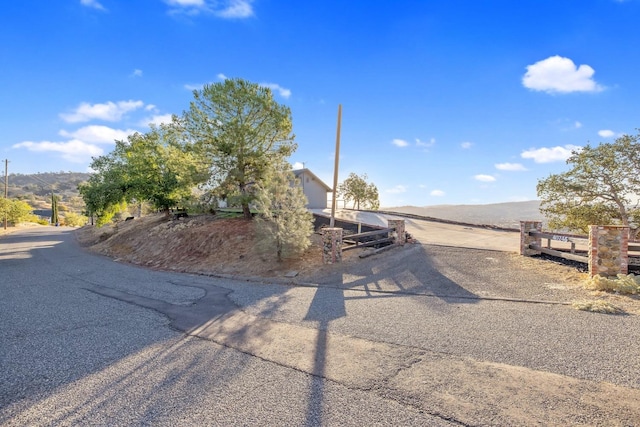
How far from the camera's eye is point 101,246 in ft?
73.7

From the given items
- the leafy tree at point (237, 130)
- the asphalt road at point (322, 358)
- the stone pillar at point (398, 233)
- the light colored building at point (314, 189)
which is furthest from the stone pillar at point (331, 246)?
the light colored building at point (314, 189)

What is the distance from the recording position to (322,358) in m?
4.57

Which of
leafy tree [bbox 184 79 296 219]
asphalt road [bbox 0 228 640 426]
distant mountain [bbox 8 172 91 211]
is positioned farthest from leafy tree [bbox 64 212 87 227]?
asphalt road [bbox 0 228 640 426]

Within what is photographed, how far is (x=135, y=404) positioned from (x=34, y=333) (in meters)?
3.80

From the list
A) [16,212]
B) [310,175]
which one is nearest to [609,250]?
[310,175]

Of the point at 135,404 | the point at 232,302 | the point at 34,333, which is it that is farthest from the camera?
the point at 232,302

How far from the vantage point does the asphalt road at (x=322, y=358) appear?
3309 millimetres

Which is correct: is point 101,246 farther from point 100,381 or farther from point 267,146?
point 100,381

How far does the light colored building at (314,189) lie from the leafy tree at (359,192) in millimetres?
8257

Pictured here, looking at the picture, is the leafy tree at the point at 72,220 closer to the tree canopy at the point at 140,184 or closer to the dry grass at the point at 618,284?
the tree canopy at the point at 140,184

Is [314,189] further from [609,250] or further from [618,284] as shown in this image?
[618,284]

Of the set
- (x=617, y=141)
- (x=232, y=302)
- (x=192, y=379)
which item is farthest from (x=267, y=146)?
(x=617, y=141)

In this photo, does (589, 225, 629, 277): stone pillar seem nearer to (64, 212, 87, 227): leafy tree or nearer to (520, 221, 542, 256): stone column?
(520, 221, 542, 256): stone column

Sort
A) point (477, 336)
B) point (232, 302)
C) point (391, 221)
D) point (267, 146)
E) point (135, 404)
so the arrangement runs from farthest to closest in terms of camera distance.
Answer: point (267, 146)
point (391, 221)
point (232, 302)
point (477, 336)
point (135, 404)
